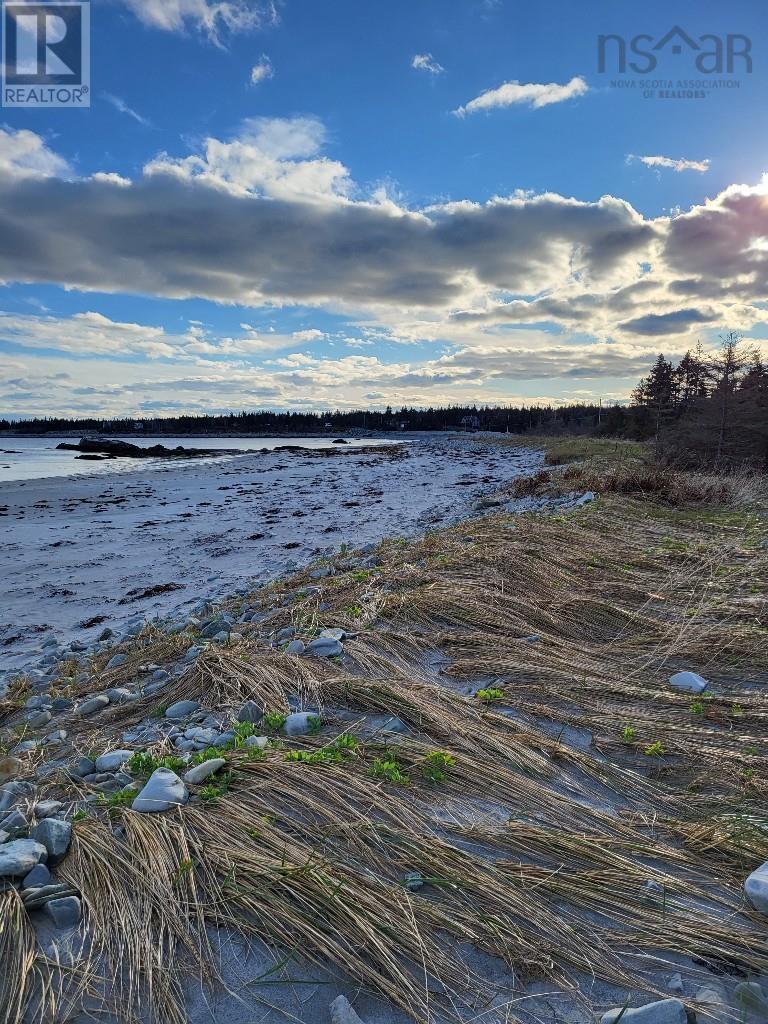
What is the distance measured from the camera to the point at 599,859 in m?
2.10

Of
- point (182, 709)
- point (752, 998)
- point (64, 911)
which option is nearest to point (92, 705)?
point (182, 709)

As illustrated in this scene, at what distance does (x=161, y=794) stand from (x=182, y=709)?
3.79 feet

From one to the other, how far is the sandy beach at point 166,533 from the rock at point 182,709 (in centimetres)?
319

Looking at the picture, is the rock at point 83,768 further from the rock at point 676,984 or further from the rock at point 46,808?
the rock at point 676,984

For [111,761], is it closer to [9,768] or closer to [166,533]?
[9,768]

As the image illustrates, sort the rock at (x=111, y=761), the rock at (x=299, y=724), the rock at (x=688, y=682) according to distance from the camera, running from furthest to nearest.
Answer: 1. the rock at (x=688, y=682)
2. the rock at (x=299, y=724)
3. the rock at (x=111, y=761)

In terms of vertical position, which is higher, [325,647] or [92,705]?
[325,647]

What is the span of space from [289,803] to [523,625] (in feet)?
9.14

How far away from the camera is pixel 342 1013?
1.55 metres

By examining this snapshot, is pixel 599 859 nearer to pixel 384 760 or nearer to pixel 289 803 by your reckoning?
pixel 384 760

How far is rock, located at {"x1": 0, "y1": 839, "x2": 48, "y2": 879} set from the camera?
1.92 meters

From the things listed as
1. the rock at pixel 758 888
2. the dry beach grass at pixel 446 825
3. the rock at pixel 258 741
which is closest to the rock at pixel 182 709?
the dry beach grass at pixel 446 825

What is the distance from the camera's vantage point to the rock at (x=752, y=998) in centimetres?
153

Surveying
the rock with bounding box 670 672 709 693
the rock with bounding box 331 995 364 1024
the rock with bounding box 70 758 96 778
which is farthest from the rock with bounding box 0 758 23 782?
the rock with bounding box 670 672 709 693
